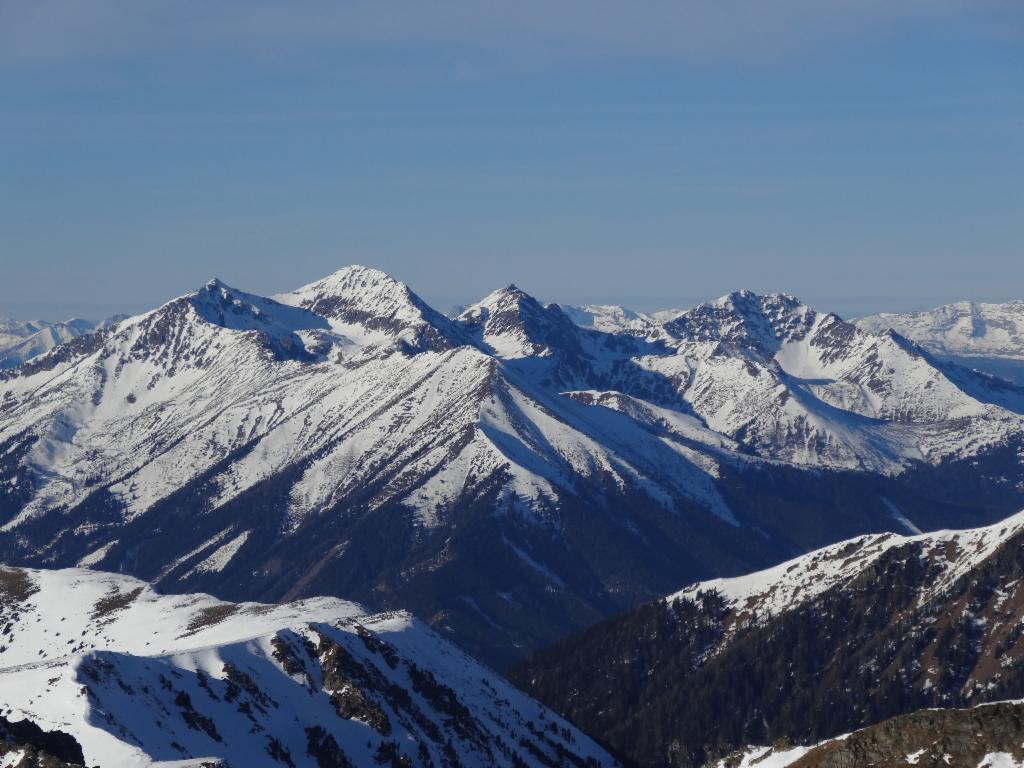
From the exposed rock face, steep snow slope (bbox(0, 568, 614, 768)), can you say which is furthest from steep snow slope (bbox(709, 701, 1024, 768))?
the exposed rock face

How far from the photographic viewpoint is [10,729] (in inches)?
4567

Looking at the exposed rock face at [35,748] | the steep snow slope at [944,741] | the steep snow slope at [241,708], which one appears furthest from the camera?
the steep snow slope at [241,708]

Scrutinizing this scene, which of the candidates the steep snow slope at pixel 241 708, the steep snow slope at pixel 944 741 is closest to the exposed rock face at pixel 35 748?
the steep snow slope at pixel 241 708

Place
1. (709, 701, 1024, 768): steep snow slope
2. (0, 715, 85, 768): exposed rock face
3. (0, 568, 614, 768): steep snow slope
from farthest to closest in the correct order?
(0, 568, 614, 768): steep snow slope, (0, 715, 85, 768): exposed rock face, (709, 701, 1024, 768): steep snow slope

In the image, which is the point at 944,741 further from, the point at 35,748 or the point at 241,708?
the point at 241,708

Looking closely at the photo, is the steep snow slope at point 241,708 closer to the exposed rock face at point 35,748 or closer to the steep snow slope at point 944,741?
the exposed rock face at point 35,748

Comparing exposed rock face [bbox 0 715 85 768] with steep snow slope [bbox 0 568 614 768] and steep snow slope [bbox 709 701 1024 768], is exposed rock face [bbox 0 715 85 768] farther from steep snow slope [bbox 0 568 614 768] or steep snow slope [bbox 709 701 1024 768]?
steep snow slope [bbox 709 701 1024 768]

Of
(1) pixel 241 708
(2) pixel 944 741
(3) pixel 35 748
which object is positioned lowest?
(2) pixel 944 741

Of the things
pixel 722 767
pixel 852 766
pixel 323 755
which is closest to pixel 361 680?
pixel 323 755

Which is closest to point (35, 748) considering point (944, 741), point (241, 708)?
point (241, 708)

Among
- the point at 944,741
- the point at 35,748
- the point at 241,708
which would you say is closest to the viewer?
the point at 944,741

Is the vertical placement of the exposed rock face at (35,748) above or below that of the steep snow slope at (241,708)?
above

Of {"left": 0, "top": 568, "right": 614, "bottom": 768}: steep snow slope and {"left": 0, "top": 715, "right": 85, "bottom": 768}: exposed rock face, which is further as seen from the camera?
{"left": 0, "top": 568, "right": 614, "bottom": 768}: steep snow slope

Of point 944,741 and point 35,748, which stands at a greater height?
point 35,748
